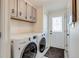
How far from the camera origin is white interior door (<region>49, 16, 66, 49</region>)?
4.95 metres

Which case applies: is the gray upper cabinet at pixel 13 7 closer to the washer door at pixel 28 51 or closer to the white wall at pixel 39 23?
the washer door at pixel 28 51

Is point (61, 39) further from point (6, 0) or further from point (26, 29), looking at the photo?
point (6, 0)

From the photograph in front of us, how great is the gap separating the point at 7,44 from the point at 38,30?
2617 mm

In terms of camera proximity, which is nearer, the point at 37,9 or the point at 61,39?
the point at 37,9

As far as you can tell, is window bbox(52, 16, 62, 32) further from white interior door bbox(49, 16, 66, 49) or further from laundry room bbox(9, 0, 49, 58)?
laundry room bbox(9, 0, 49, 58)

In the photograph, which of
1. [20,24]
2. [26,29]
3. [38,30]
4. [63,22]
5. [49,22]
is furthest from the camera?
[49,22]

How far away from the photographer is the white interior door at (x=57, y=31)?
16.2ft

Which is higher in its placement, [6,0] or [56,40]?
[6,0]

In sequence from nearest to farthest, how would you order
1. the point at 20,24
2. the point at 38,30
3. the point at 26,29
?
the point at 20,24
the point at 26,29
the point at 38,30

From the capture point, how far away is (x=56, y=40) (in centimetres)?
512

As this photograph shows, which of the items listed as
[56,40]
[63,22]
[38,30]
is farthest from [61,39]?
[38,30]

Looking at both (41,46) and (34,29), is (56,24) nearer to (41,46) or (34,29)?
(34,29)

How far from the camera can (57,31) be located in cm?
516

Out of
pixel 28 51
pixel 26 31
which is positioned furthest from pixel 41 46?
pixel 26 31
